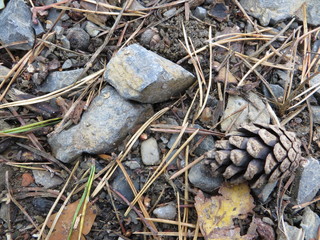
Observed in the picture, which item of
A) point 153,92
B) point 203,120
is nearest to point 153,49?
point 153,92

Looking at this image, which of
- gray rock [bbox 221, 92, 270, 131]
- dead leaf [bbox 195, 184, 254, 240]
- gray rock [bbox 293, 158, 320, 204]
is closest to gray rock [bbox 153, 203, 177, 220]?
dead leaf [bbox 195, 184, 254, 240]

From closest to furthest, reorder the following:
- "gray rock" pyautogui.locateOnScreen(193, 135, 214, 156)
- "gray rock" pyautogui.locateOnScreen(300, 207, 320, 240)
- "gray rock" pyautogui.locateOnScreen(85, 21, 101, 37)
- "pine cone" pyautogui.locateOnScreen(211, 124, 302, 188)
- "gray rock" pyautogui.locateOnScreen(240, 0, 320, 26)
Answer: "pine cone" pyautogui.locateOnScreen(211, 124, 302, 188) → "gray rock" pyautogui.locateOnScreen(300, 207, 320, 240) → "gray rock" pyautogui.locateOnScreen(193, 135, 214, 156) → "gray rock" pyautogui.locateOnScreen(85, 21, 101, 37) → "gray rock" pyautogui.locateOnScreen(240, 0, 320, 26)

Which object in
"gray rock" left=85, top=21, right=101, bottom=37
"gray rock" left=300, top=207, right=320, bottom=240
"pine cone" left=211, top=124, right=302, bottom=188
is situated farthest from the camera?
"gray rock" left=85, top=21, right=101, bottom=37

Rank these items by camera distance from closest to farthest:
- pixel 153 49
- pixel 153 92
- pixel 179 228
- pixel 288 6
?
pixel 179 228, pixel 153 92, pixel 153 49, pixel 288 6

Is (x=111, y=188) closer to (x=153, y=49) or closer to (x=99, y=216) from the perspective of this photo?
(x=99, y=216)

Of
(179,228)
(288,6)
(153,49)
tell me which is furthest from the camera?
(288,6)

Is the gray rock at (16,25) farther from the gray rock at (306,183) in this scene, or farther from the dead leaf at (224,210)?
the gray rock at (306,183)

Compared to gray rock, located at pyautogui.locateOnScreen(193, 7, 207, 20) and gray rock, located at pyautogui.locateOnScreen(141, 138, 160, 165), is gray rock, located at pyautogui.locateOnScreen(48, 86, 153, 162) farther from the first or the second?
gray rock, located at pyautogui.locateOnScreen(193, 7, 207, 20)

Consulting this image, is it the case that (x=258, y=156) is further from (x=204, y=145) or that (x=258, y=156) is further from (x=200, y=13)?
(x=200, y=13)
